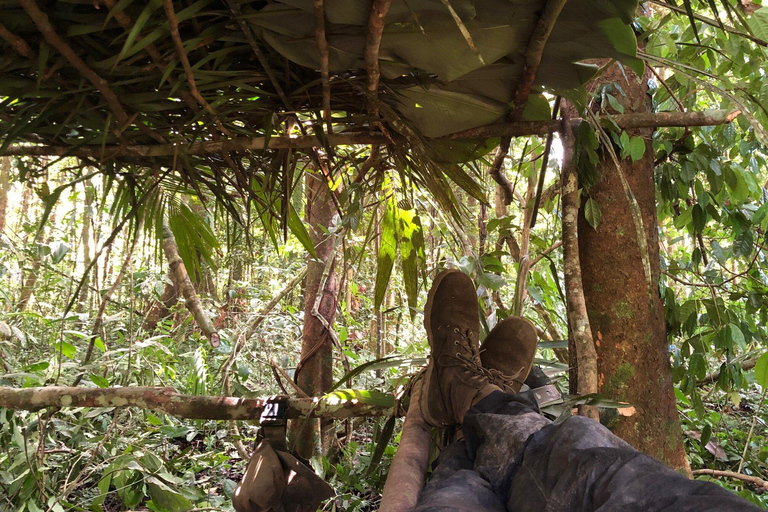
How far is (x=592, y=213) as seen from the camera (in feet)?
4.28

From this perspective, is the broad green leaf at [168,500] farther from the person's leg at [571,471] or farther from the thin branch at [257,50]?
the thin branch at [257,50]

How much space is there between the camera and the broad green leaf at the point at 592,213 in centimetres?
130

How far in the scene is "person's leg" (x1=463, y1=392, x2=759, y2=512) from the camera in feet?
2.14

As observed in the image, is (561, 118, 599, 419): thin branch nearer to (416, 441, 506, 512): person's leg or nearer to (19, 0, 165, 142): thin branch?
(416, 441, 506, 512): person's leg

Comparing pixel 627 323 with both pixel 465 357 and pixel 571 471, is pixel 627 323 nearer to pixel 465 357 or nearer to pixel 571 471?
pixel 465 357

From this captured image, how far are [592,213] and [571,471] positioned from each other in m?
0.73

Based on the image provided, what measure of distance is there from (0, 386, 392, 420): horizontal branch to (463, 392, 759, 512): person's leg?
414 mm

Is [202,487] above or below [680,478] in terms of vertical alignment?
below

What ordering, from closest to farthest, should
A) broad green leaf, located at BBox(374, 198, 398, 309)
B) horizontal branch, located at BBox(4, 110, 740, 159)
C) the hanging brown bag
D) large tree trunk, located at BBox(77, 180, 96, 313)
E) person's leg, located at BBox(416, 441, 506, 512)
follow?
person's leg, located at BBox(416, 441, 506, 512) → horizontal branch, located at BBox(4, 110, 740, 159) → the hanging brown bag → large tree trunk, located at BBox(77, 180, 96, 313) → broad green leaf, located at BBox(374, 198, 398, 309)

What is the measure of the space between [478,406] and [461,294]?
61cm

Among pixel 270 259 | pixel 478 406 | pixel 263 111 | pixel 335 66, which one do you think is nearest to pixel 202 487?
pixel 478 406

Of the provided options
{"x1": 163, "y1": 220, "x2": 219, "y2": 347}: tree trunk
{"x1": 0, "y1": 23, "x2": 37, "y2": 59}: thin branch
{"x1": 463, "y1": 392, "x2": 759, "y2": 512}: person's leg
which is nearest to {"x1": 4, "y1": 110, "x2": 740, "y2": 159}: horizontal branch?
{"x1": 0, "y1": 23, "x2": 37, "y2": 59}: thin branch

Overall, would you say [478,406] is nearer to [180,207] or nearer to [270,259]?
[180,207]

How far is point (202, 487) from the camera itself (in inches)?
95.5
